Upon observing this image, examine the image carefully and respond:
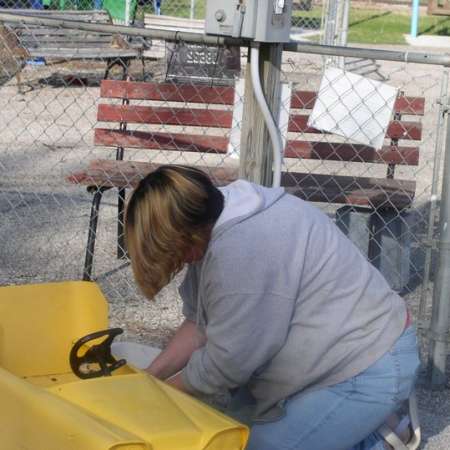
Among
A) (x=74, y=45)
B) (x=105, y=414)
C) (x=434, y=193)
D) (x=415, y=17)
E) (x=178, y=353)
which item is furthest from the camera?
(x=415, y=17)

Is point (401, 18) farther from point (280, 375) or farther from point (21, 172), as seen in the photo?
point (280, 375)

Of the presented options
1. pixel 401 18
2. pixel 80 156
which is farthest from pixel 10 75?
pixel 401 18

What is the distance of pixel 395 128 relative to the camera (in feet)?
17.9

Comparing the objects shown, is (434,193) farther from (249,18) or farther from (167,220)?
(167,220)

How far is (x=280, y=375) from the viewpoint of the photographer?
2771 millimetres

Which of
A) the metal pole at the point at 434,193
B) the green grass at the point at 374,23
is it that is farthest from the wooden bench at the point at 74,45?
the metal pole at the point at 434,193

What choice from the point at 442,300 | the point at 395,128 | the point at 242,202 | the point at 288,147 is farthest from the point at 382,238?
the point at 242,202

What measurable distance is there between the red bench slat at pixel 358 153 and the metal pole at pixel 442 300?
142 centimetres

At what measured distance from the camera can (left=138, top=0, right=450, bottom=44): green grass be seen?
17.8 metres

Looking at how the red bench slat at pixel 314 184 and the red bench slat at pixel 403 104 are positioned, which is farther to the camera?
the red bench slat at pixel 403 104

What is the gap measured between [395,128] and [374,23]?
15.7 metres

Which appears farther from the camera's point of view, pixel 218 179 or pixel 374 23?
pixel 374 23

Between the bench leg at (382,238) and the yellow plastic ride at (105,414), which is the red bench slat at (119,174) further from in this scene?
the yellow plastic ride at (105,414)

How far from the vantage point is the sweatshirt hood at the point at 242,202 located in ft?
8.72
